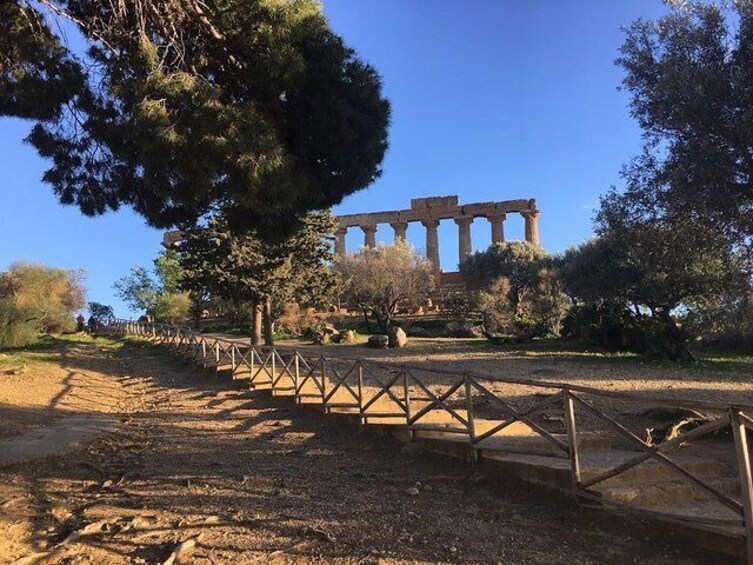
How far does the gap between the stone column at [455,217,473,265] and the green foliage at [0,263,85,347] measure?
33450 mm

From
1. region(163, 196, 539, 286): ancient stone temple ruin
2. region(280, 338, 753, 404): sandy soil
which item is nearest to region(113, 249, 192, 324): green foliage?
region(163, 196, 539, 286): ancient stone temple ruin

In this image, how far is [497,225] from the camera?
56.3m

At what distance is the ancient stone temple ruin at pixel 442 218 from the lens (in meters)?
55.5

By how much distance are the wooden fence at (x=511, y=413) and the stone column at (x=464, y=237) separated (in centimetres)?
4067

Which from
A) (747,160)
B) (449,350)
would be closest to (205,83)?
(747,160)

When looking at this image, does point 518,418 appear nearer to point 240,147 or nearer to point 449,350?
point 240,147

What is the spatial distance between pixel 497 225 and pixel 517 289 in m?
18.5

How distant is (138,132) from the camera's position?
575 centimetres

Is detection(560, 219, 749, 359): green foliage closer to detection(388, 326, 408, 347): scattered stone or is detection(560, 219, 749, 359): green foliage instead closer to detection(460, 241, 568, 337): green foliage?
detection(460, 241, 568, 337): green foliage

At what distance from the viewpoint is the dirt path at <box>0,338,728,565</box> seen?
4.49 meters

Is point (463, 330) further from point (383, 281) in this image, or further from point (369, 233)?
point (369, 233)

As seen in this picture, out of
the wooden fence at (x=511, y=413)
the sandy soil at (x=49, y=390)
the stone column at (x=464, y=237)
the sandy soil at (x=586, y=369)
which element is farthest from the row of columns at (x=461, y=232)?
the wooden fence at (x=511, y=413)

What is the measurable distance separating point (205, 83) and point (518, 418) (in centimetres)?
473

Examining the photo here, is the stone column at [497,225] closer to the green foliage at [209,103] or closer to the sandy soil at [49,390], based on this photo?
the sandy soil at [49,390]
